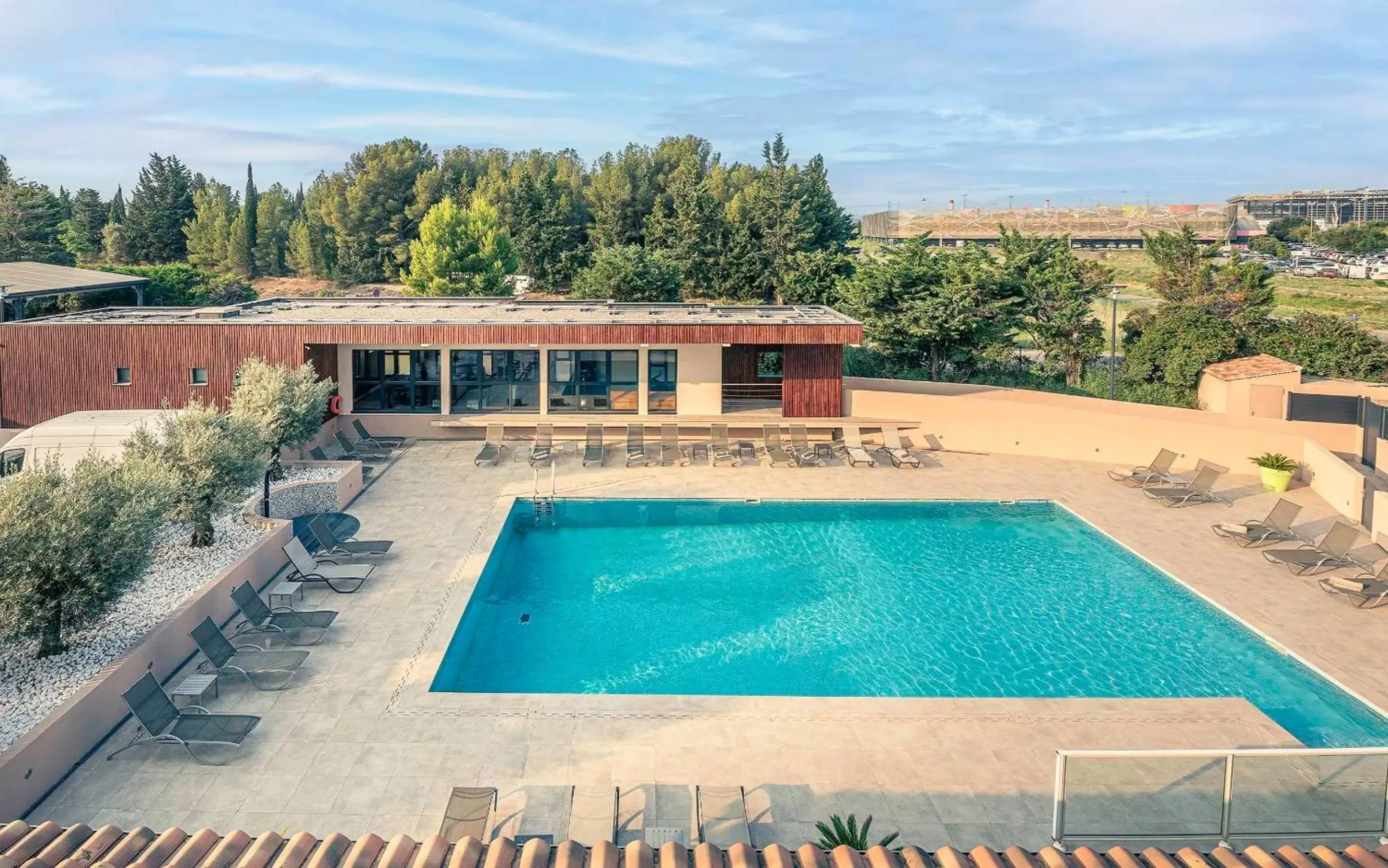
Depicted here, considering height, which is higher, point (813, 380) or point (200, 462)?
point (813, 380)

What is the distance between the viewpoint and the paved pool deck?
313 inches

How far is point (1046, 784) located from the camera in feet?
28.1

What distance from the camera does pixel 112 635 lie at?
1020 centimetres

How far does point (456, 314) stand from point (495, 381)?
7.81 ft

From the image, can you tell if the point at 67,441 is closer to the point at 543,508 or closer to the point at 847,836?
the point at 543,508

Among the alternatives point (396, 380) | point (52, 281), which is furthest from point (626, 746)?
point (52, 281)

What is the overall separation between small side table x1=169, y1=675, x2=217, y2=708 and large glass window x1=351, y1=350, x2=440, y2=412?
44.9ft

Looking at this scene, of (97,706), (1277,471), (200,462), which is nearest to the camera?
(97,706)

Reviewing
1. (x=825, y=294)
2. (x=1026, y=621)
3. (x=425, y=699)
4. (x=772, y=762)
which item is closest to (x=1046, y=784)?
(x=772, y=762)

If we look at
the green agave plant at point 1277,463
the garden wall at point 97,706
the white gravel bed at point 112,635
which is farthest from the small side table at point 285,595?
the green agave plant at point 1277,463

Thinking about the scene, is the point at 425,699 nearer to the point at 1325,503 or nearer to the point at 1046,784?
the point at 1046,784

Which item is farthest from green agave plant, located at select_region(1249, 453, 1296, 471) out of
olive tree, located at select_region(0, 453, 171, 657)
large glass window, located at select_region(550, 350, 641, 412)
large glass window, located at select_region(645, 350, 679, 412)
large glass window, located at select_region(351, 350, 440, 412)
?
olive tree, located at select_region(0, 453, 171, 657)

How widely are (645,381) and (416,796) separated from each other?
15666 millimetres

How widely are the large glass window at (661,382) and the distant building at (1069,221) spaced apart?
6843 cm
